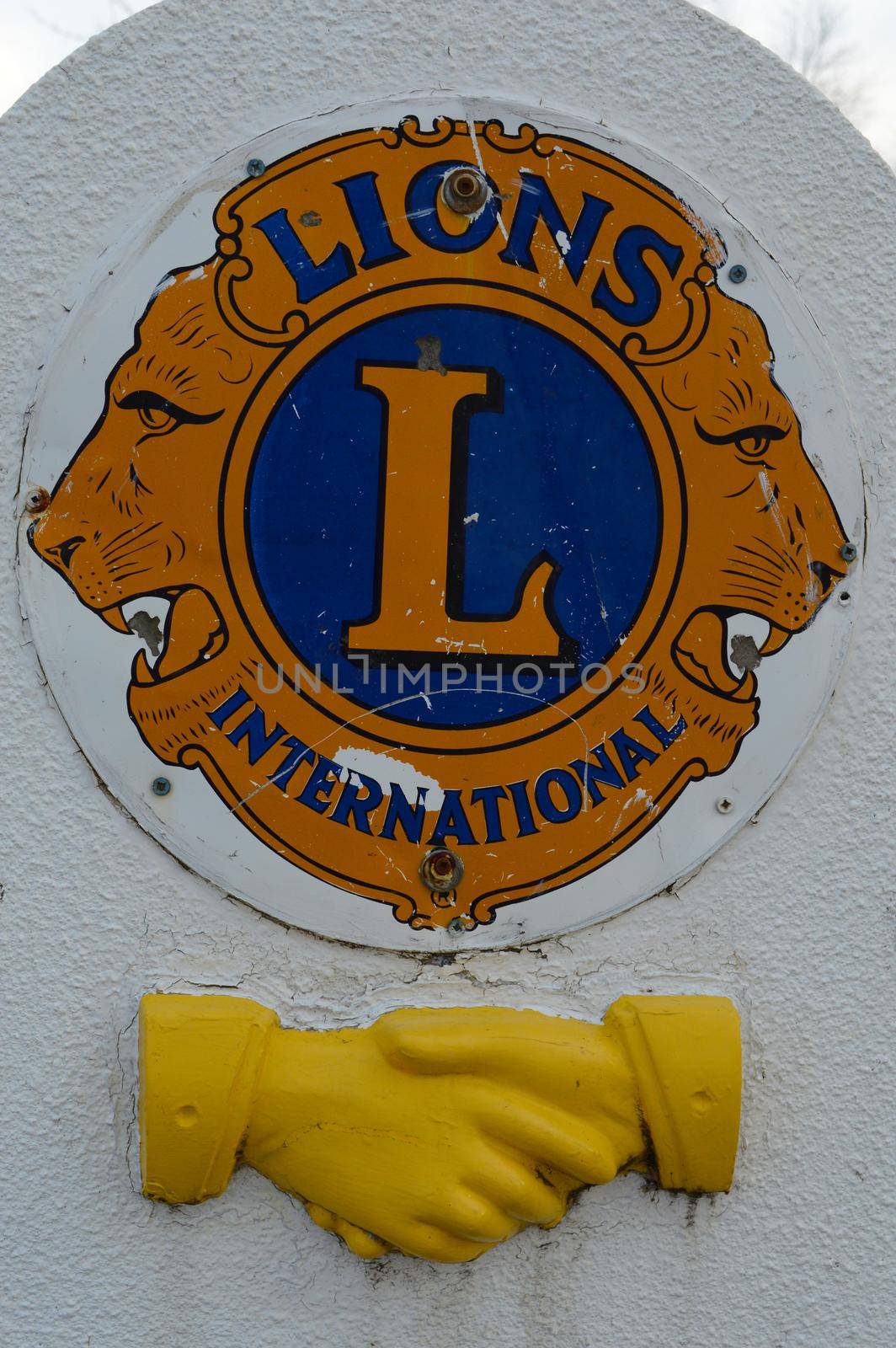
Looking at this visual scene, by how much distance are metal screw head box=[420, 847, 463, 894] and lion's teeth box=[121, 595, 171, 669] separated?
0.39m

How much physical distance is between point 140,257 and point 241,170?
0.15m

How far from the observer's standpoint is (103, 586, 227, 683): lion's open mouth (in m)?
1.35

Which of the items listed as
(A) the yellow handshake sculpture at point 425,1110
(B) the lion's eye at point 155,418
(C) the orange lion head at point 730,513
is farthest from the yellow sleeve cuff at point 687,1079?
(B) the lion's eye at point 155,418

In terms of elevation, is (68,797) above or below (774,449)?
below

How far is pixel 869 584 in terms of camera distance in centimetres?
146

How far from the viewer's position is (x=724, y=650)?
1421mm

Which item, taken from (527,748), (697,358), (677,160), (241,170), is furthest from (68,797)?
(677,160)

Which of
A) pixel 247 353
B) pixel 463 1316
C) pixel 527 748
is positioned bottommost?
pixel 463 1316

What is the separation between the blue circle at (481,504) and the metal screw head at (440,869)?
0.50 feet

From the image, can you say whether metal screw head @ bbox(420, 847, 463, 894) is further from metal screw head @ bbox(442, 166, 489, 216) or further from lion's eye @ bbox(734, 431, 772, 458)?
metal screw head @ bbox(442, 166, 489, 216)

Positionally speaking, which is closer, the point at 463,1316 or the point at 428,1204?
the point at 428,1204

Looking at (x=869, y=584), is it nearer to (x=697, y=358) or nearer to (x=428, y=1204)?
(x=697, y=358)

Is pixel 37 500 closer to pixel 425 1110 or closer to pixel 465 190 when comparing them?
pixel 465 190

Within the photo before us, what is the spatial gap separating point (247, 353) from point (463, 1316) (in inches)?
45.4
